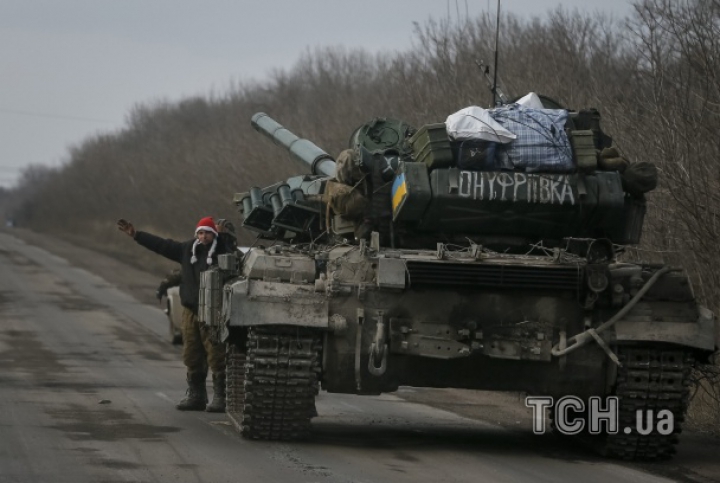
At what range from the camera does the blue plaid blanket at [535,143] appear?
39.3ft

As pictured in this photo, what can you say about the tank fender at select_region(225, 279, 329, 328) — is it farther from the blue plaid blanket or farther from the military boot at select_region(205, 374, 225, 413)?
the military boot at select_region(205, 374, 225, 413)

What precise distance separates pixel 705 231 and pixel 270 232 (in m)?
4.02

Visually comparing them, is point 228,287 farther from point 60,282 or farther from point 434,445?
point 60,282

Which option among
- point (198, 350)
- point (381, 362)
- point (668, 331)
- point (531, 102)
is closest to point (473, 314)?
point (381, 362)

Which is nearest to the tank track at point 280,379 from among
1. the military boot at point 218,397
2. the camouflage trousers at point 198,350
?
the camouflage trousers at point 198,350

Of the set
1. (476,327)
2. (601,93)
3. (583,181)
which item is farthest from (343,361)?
(601,93)

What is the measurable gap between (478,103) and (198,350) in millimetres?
12500

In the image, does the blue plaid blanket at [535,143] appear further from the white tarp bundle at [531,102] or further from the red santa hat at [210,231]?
the red santa hat at [210,231]

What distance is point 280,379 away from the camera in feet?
36.3

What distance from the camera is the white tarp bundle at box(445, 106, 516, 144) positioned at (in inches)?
469

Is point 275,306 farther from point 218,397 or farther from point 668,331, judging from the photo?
point 218,397

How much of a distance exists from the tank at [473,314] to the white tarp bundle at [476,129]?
0.28 feet

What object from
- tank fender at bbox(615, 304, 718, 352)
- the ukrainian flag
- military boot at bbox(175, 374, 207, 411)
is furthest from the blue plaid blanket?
military boot at bbox(175, 374, 207, 411)

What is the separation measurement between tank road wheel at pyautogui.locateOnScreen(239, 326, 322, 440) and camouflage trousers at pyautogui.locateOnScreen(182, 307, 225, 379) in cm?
246
